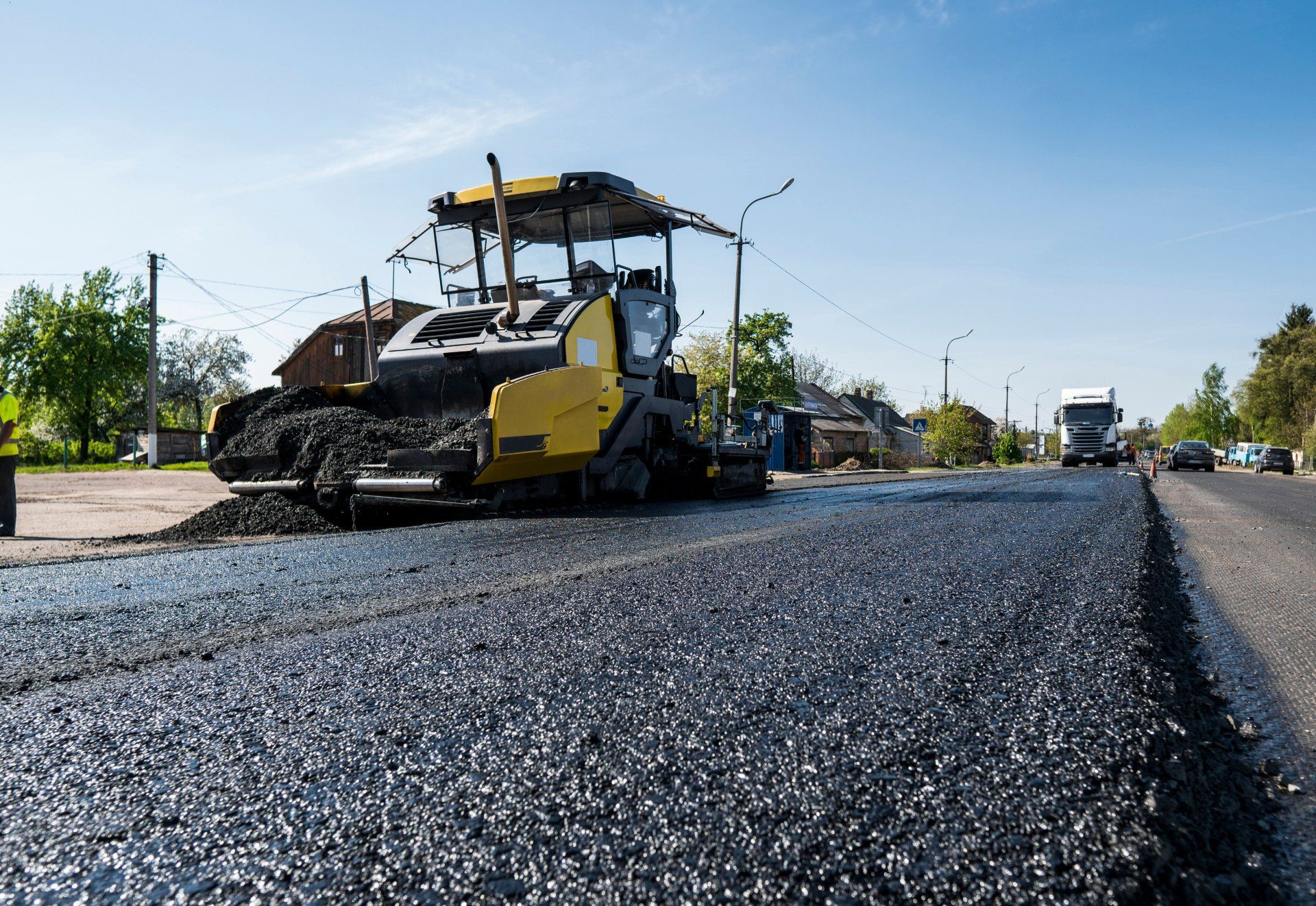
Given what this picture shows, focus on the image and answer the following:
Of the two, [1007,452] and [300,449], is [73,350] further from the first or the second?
[1007,452]

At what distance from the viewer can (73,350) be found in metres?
40.2

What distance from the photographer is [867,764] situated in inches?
60.0

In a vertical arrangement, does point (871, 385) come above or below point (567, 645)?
above

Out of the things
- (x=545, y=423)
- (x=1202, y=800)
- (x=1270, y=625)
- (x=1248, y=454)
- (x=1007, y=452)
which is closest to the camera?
(x=1202, y=800)

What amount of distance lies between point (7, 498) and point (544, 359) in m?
5.17

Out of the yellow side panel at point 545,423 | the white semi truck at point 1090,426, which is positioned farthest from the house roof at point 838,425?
the yellow side panel at point 545,423

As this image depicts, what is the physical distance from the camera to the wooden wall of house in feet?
135

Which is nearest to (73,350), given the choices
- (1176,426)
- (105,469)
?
(105,469)

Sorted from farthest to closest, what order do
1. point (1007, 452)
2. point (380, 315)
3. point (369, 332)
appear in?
point (1007, 452) < point (380, 315) < point (369, 332)

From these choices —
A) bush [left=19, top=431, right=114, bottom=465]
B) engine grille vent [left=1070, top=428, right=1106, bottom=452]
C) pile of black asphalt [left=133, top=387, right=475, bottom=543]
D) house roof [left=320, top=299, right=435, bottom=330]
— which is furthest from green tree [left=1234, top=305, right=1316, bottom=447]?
bush [left=19, top=431, right=114, bottom=465]

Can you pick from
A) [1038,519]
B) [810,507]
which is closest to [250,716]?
[1038,519]

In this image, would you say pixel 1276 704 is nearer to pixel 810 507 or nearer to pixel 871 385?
pixel 810 507

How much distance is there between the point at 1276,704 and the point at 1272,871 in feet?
4.16

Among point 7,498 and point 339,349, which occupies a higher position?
point 339,349
